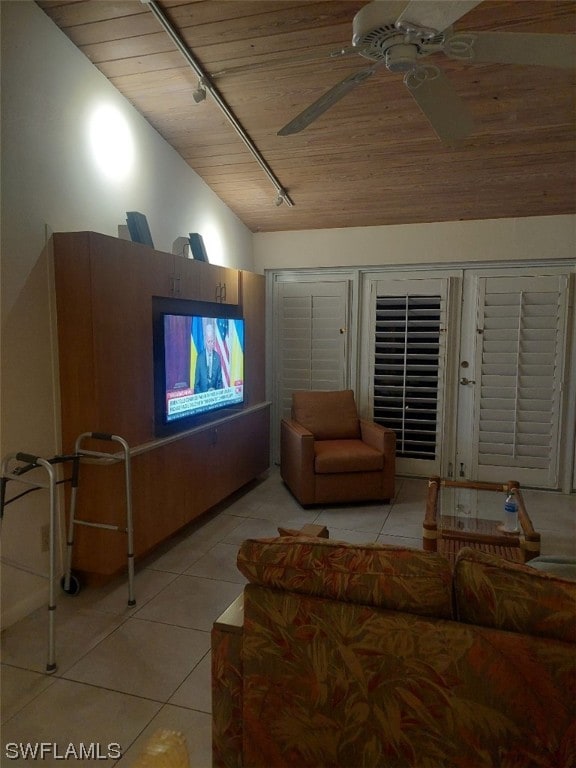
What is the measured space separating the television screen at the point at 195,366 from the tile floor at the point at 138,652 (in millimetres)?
858

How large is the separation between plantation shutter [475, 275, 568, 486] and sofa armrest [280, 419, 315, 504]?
1.68 m

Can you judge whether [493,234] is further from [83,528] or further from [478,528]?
[83,528]

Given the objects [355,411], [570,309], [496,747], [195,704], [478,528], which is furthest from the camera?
[355,411]

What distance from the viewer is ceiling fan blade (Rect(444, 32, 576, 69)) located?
62.4 inches

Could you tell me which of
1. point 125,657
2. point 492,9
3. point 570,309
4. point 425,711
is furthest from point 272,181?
point 425,711

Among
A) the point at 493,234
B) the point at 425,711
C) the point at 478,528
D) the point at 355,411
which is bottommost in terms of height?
the point at 478,528

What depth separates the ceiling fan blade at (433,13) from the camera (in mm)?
1361

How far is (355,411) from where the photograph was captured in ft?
15.1

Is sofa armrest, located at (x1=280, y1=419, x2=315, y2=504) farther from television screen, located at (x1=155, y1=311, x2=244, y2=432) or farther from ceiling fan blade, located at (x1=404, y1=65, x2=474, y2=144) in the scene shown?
ceiling fan blade, located at (x1=404, y1=65, x2=474, y2=144)

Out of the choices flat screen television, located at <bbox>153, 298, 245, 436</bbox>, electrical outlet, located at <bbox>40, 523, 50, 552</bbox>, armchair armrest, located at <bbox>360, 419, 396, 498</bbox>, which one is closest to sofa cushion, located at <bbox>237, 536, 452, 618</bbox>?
electrical outlet, located at <bbox>40, 523, 50, 552</bbox>

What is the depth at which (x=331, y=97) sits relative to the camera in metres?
1.98

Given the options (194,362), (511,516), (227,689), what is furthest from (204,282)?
(227,689)

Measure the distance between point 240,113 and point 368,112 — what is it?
79cm

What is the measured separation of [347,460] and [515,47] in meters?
2.82
